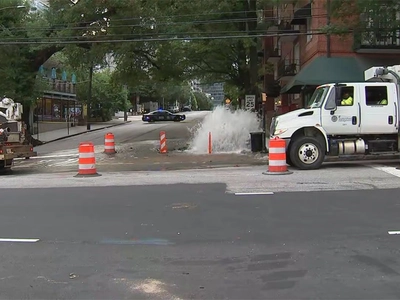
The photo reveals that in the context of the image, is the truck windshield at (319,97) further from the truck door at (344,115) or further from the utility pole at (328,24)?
the utility pole at (328,24)

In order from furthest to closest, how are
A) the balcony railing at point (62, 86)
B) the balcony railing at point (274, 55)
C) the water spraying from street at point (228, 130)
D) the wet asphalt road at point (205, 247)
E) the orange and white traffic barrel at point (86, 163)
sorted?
the balcony railing at point (62, 86)
the balcony railing at point (274, 55)
the water spraying from street at point (228, 130)
the orange and white traffic barrel at point (86, 163)
the wet asphalt road at point (205, 247)

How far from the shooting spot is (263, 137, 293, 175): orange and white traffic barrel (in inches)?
493

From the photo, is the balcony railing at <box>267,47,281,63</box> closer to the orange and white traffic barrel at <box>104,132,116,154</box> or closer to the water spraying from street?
the water spraying from street

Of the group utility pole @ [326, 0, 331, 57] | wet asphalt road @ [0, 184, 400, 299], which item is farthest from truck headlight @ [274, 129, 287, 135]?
utility pole @ [326, 0, 331, 57]

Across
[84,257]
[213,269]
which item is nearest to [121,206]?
[84,257]

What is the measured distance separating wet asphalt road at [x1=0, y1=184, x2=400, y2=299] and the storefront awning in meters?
11.7

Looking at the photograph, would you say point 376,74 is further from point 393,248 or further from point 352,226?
point 393,248

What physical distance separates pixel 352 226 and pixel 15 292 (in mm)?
4620

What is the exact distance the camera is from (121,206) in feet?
28.3

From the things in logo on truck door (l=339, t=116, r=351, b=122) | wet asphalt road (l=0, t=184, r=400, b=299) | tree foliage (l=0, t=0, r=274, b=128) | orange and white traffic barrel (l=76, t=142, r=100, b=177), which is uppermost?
tree foliage (l=0, t=0, r=274, b=128)

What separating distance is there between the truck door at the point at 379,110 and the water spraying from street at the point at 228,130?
873cm

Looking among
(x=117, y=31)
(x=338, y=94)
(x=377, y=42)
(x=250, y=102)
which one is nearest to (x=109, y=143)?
(x=117, y=31)

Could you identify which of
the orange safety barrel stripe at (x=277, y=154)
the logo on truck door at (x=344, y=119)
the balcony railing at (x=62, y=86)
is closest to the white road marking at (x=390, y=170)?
the logo on truck door at (x=344, y=119)

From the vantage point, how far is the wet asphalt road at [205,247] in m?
4.55
